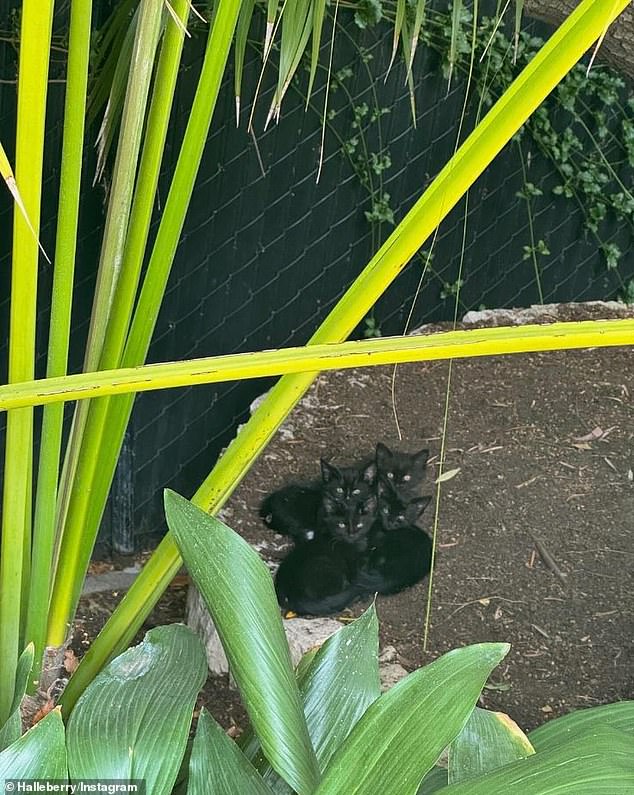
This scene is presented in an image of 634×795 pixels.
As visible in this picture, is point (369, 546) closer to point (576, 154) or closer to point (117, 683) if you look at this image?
point (117, 683)

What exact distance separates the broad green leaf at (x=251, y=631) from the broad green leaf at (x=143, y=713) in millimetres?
67

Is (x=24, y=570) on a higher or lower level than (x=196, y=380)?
lower

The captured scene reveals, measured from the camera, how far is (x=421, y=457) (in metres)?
2.27

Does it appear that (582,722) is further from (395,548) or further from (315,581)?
(395,548)

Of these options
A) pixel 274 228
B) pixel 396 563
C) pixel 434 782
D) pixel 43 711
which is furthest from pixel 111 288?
pixel 274 228

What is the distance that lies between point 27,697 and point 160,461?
69.9 inches

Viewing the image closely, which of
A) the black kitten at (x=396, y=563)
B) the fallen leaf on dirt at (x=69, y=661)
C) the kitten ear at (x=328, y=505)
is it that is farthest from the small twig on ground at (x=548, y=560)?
the fallen leaf on dirt at (x=69, y=661)

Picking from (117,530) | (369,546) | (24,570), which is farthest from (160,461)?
(24,570)

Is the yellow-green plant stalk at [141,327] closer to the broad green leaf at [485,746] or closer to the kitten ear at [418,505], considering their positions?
the broad green leaf at [485,746]

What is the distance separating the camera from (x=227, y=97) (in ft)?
7.77

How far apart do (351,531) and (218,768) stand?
146 centimetres

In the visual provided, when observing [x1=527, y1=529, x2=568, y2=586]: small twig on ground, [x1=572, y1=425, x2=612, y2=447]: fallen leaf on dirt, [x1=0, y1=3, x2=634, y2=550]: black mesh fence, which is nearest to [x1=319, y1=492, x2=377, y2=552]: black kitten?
[x1=527, y1=529, x2=568, y2=586]: small twig on ground

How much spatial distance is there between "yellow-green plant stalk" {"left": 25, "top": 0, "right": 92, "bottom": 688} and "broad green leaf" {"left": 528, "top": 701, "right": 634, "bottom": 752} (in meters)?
0.50

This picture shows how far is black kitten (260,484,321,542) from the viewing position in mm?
2104
